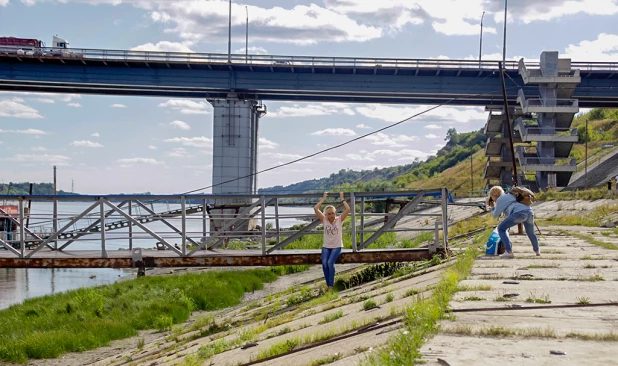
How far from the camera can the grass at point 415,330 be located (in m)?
4.67

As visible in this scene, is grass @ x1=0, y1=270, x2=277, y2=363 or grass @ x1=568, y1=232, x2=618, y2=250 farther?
grass @ x1=0, y1=270, x2=277, y2=363

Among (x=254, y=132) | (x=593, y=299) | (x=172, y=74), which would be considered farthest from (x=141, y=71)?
(x=593, y=299)

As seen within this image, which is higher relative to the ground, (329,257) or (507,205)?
(507,205)

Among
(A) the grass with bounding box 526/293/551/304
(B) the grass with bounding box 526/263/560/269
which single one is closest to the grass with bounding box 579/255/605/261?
(B) the grass with bounding box 526/263/560/269

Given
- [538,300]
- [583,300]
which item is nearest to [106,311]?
[538,300]

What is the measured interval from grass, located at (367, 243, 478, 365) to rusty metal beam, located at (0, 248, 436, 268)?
5852 millimetres

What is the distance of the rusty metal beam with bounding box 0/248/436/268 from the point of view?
46.6 ft

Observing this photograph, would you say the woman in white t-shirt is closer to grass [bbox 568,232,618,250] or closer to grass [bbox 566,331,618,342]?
grass [bbox 568,232,618,250]

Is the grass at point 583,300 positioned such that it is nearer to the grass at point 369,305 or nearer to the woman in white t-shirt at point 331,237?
the grass at point 369,305

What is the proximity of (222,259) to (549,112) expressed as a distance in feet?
115

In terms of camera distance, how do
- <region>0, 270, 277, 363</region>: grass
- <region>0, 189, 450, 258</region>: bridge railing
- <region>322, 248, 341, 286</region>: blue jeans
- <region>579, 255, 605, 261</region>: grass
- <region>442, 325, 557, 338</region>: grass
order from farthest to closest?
<region>0, 270, 277, 363</region>: grass < <region>0, 189, 450, 258</region>: bridge railing < <region>322, 248, 341, 286</region>: blue jeans < <region>579, 255, 605, 261</region>: grass < <region>442, 325, 557, 338</region>: grass

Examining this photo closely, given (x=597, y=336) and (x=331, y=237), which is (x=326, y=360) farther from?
(x=331, y=237)

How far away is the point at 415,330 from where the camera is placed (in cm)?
544

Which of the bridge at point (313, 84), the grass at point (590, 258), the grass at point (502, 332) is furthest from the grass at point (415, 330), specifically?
the bridge at point (313, 84)
